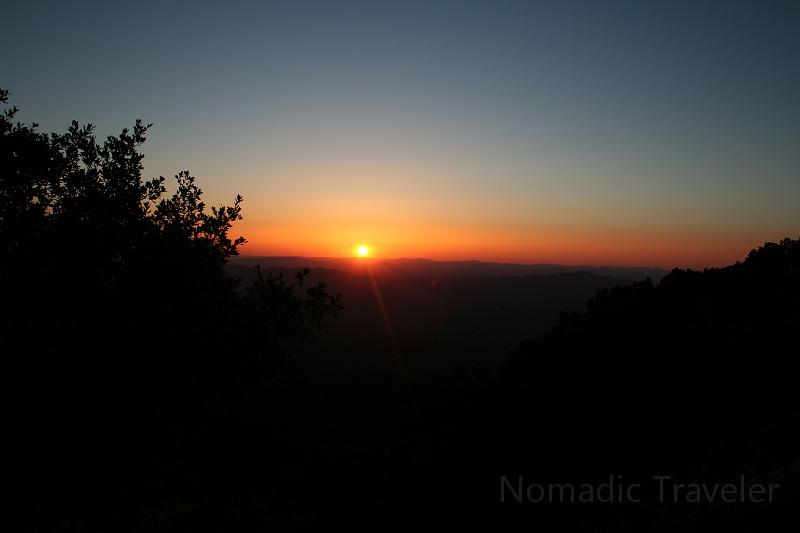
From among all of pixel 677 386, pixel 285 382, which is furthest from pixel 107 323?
pixel 677 386

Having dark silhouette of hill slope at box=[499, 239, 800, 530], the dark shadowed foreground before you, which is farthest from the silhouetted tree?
dark silhouette of hill slope at box=[499, 239, 800, 530]

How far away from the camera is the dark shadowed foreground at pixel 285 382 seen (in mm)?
9266

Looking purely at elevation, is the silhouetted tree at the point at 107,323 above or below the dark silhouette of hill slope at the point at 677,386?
above

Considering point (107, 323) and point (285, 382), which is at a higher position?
point (107, 323)

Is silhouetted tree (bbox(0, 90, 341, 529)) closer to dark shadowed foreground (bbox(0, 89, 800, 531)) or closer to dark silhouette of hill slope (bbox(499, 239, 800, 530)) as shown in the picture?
dark shadowed foreground (bbox(0, 89, 800, 531))

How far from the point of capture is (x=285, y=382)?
2258 centimetres

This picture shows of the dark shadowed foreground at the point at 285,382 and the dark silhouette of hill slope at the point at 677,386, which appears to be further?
the dark silhouette of hill slope at the point at 677,386

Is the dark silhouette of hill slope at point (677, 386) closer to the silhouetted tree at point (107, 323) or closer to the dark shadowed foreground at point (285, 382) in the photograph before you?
the dark shadowed foreground at point (285, 382)

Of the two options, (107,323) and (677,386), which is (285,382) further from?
(677,386)

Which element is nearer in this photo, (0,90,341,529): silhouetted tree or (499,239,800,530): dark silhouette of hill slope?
(0,90,341,529): silhouetted tree

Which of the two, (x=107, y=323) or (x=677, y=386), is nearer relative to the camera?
(x=107, y=323)

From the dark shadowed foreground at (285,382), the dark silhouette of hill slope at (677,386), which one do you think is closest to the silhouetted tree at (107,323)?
the dark shadowed foreground at (285,382)

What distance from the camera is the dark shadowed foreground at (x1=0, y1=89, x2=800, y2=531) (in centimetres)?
927

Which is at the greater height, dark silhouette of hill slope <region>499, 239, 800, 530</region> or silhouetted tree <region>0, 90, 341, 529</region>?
silhouetted tree <region>0, 90, 341, 529</region>
